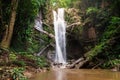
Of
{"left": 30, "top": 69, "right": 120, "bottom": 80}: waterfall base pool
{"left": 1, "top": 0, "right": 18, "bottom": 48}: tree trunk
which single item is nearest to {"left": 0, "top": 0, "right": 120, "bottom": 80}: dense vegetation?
{"left": 1, "top": 0, "right": 18, "bottom": 48}: tree trunk

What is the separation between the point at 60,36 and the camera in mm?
25766

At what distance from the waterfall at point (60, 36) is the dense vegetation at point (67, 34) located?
554 millimetres

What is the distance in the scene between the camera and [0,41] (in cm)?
1592

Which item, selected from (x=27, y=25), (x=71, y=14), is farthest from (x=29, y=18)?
(x=71, y=14)

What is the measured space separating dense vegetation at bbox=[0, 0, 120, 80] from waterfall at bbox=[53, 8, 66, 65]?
554 millimetres

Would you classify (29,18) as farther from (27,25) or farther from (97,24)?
(97,24)

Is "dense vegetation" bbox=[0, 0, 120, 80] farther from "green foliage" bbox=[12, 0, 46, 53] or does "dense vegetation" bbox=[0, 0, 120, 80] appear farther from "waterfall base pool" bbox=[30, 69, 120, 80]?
"waterfall base pool" bbox=[30, 69, 120, 80]

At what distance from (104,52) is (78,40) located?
6.24 metres

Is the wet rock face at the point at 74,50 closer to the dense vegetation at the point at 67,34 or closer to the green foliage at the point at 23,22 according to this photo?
the dense vegetation at the point at 67,34

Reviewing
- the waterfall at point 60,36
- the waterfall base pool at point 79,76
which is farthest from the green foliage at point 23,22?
the waterfall base pool at point 79,76

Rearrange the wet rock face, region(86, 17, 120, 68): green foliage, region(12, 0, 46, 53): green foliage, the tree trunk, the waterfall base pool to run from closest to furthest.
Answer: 1. the waterfall base pool
2. the tree trunk
3. region(12, 0, 46, 53): green foliage
4. region(86, 17, 120, 68): green foliage
5. the wet rock face

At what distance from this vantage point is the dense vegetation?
1514 cm

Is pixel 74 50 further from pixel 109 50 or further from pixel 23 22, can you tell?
pixel 23 22

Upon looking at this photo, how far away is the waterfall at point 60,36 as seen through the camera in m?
24.1
